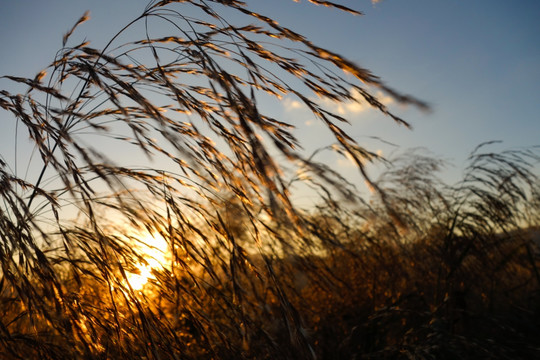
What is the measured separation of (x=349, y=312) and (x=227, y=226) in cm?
415

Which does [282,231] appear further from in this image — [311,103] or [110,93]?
[110,93]

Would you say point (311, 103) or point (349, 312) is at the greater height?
point (311, 103)

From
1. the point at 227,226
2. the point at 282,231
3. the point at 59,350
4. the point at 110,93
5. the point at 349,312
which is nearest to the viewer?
the point at 110,93

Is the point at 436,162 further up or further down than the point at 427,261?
further up

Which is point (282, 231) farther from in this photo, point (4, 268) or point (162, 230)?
point (4, 268)

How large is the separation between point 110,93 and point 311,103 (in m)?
0.51

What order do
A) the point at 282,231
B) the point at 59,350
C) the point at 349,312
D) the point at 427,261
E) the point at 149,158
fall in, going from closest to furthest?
the point at 149,158 < the point at 59,350 < the point at 282,231 < the point at 427,261 < the point at 349,312

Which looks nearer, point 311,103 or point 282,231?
point 311,103

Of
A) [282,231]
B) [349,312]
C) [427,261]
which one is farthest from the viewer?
[349,312]

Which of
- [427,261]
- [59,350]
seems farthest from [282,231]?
[427,261]

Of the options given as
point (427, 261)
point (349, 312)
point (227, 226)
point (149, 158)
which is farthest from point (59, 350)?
point (349, 312)

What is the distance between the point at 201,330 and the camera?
109 cm

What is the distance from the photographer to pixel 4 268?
0.97m

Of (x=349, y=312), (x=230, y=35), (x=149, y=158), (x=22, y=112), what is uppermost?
(x=22, y=112)
